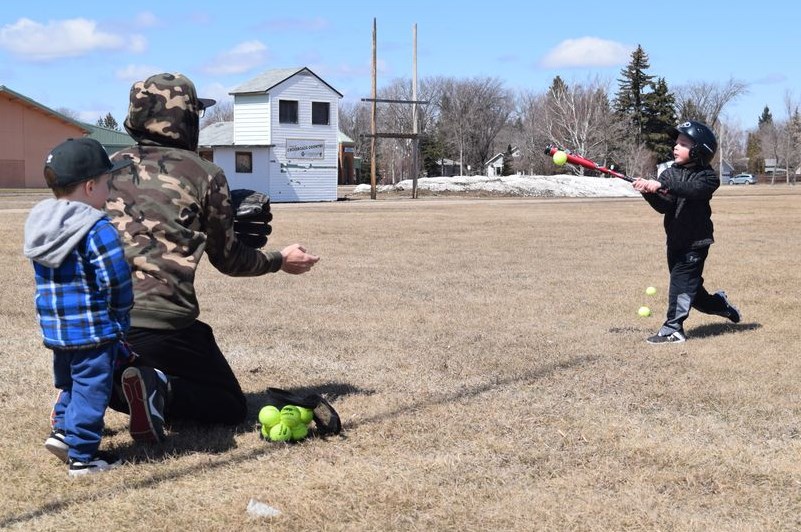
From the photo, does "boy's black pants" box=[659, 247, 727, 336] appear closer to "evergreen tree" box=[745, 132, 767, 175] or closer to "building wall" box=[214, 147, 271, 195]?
"building wall" box=[214, 147, 271, 195]

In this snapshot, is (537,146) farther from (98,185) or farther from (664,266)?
(98,185)

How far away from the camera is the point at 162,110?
Result: 4609mm

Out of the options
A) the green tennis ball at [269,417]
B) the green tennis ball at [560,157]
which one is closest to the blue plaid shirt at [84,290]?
the green tennis ball at [269,417]

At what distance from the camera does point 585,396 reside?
220 inches

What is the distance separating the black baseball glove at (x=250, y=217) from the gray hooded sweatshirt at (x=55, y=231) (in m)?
1.23

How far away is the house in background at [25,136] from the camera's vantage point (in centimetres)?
4906

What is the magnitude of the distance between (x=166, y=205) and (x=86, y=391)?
1.03 meters

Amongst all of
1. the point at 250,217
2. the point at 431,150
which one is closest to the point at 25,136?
the point at 431,150

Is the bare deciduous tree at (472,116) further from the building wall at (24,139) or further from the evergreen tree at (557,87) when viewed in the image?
the building wall at (24,139)

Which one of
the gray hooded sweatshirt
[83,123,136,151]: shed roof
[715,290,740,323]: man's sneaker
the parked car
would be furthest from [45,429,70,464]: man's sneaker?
the parked car

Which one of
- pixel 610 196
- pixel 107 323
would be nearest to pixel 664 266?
pixel 107 323

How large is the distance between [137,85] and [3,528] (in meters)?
2.28

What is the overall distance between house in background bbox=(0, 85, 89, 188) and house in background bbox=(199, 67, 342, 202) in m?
12.9

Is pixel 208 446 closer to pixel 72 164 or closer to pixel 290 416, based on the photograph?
pixel 290 416
